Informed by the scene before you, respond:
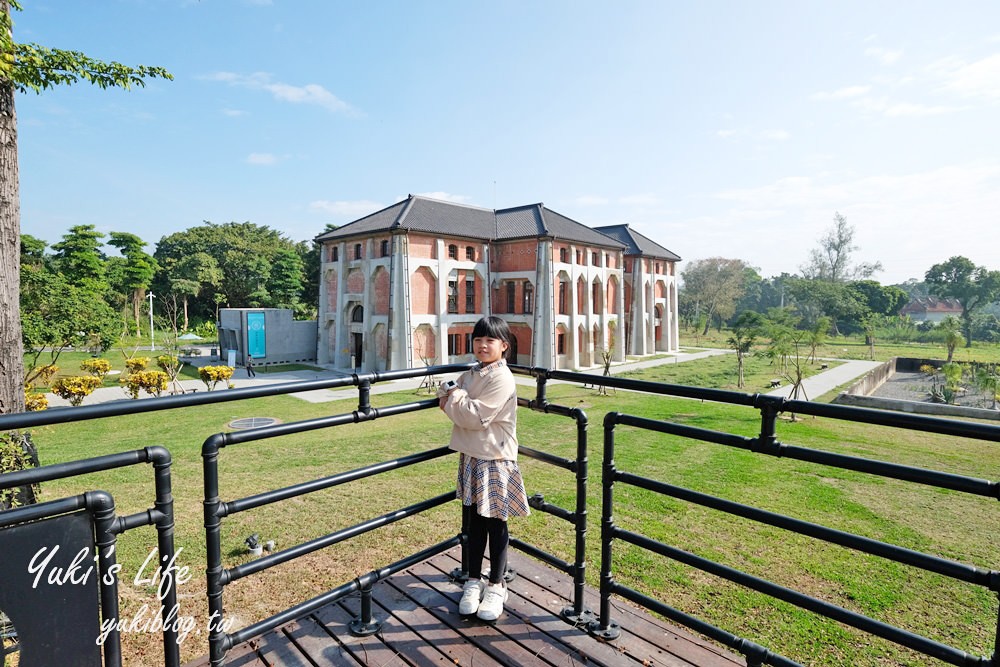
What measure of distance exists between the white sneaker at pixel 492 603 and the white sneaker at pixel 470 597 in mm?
33

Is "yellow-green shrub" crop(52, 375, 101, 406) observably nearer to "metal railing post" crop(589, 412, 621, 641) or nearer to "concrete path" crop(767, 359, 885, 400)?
"metal railing post" crop(589, 412, 621, 641)

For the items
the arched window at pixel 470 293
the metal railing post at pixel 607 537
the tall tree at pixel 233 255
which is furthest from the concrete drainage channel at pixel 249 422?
the tall tree at pixel 233 255

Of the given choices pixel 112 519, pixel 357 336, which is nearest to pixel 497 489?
pixel 112 519

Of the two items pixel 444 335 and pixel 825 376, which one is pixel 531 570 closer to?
pixel 444 335

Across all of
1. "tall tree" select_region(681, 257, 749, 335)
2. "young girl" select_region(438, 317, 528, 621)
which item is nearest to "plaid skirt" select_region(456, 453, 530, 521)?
"young girl" select_region(438, 317, 528, 621)

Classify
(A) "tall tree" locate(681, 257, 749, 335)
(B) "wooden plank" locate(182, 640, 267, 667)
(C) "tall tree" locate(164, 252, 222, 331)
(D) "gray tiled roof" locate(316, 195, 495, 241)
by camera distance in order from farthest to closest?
(A) "tall tree" locate(681, 257, 749, 335), (C) "tall tree" locate(164, 252, 222, 331), (D) "gray tiled roof" locate(316, 195, 495, 241), (B) "wooden plank" locate(182, 640, 267, 667)

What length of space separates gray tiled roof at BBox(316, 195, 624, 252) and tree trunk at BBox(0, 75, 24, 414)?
18.7m

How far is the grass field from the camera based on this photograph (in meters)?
3.91

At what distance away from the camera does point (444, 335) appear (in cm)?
2480

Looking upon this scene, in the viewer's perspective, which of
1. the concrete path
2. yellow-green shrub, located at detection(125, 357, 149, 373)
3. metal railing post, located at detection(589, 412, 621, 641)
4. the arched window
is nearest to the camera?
metal railing post, located at detection(589, 412, 621, 641)

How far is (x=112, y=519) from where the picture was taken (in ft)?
5.04

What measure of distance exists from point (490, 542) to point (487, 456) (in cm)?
47

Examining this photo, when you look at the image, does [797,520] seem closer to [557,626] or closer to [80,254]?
[557,626]

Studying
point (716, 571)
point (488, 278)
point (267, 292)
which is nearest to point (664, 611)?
point (716, 571)
